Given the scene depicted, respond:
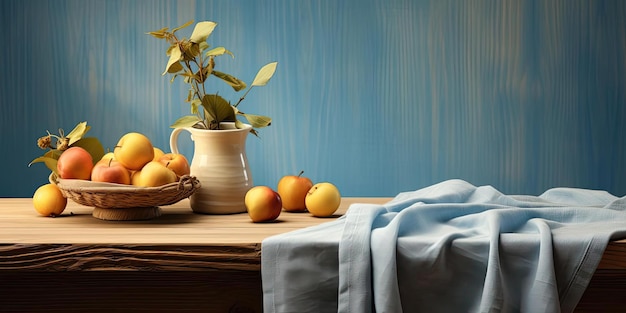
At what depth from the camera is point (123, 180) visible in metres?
1.51

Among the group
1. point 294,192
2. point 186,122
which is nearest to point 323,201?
point 294,192

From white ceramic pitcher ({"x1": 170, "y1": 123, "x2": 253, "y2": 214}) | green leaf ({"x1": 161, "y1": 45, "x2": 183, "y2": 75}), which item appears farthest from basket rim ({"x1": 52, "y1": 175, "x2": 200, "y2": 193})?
green leaf ({"x1": 161, "y1": 45, "x2": 183, "y2": 75})

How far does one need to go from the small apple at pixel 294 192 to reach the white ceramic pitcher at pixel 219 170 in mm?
87

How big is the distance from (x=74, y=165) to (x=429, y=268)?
0.72 metres

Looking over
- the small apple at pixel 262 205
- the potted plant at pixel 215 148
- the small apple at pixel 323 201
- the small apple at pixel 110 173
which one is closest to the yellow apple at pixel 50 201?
the small apple at pixel 110 173

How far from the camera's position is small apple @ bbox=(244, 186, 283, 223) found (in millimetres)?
1517

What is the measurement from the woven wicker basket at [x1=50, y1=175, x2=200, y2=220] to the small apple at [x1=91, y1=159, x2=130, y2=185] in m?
0.02

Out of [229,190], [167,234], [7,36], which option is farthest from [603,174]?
[7,36]

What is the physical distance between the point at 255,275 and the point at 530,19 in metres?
1.38

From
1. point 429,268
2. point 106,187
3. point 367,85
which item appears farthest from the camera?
point 367,85

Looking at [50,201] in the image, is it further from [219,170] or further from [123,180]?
[219,170]

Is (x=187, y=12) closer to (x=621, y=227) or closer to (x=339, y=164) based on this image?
(x=339, y=164)

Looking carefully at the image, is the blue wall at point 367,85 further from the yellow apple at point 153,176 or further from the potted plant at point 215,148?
the yellow apple at point 153,176

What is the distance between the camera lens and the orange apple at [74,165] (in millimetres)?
1511
